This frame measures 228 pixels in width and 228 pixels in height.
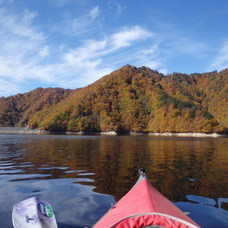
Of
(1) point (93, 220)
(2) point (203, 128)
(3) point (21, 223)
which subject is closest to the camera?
(3) point (21, 223)

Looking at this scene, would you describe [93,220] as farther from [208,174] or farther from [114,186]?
[208,174]

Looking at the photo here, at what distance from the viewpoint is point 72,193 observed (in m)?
12.2

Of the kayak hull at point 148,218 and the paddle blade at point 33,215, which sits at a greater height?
the kayak hull at point 148,218

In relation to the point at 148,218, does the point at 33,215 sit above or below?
below

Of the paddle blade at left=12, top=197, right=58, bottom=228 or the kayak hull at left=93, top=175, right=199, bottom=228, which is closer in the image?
the kayak hull at left=93, top=175, right=199, bottom=228

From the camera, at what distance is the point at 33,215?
249 inches

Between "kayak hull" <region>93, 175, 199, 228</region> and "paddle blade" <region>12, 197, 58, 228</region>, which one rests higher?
"kayak hull" <region>93, 175, 199, 228</region>

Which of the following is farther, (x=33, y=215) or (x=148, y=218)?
(x=33, y=215)

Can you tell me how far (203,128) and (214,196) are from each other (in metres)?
177

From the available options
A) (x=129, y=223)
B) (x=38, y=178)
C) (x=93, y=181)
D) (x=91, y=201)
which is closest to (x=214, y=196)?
(x=91, y=201)

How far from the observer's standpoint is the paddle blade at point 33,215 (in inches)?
240

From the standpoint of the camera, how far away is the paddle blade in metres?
6.10

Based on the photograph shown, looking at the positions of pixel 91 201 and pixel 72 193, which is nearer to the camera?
pixel 91 201

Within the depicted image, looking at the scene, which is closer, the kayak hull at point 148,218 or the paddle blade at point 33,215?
the kayak hull at point 148,218
